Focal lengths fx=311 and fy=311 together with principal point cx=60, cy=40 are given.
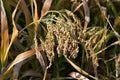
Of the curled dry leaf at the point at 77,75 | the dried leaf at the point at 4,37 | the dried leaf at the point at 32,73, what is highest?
the dried leaf at the point at 4,37

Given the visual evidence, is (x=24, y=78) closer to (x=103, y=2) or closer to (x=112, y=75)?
(x=112, y=75)

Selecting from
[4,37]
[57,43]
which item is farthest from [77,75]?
[4,37]

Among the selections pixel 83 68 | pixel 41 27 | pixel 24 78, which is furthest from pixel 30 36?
pixel 83 68

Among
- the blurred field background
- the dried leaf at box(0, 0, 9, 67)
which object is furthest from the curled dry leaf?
the dried leaf at box(0, 0, 9, 67)

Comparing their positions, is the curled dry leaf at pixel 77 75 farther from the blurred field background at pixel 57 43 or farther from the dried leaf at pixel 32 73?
the dried leaf at pixel 32 73

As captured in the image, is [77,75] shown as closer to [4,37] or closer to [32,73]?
[32,73]

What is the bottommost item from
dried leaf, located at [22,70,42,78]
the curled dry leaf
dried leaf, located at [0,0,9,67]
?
the curled dry leaf

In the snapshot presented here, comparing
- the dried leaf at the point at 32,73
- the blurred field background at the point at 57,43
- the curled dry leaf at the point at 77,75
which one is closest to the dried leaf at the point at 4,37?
the blurred field background at the point at 57,43

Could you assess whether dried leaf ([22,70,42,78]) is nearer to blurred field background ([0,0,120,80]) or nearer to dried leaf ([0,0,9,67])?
blurred field background ([0,0,120,80])
